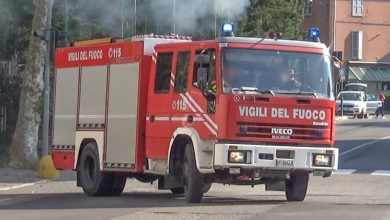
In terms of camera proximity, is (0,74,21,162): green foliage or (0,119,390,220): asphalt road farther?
(0,74,21,162): green foliage

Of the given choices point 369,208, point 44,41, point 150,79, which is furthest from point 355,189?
point 44,41

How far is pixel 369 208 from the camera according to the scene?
16375 millimetres

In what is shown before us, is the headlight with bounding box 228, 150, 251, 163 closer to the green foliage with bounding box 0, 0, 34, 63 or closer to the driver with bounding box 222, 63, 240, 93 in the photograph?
the driver with bounding box 222, 63, 240, 93

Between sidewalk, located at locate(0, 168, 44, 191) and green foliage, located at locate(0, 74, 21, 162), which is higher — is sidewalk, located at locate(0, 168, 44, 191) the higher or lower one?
the lower one

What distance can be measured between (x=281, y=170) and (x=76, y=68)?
18.5ft

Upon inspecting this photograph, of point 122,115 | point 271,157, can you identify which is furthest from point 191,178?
point 122,115

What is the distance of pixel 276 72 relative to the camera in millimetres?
16172

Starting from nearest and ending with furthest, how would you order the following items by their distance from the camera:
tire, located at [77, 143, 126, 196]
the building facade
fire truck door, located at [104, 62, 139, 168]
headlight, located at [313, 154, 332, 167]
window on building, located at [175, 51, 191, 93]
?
headlight, located at [313, 154, 332, 167], window on building, located at [175, 51, 191, 93], fire truck door, located at [104, 62, 139, 168], tire, located at [77, 143, 126, 196], the building facade

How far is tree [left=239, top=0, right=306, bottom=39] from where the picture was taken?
34.2 m

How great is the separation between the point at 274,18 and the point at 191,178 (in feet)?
76.3

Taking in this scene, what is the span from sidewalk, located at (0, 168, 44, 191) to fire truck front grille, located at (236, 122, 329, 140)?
7.54 meters

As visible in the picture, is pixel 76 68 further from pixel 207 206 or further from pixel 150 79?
pixel 207 206

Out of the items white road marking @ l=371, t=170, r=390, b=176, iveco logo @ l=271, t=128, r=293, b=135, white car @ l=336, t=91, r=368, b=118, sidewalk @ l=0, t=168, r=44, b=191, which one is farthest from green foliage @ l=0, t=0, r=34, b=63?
white car @ l=336, t=91, r=368, b=118

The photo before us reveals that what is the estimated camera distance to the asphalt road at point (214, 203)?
15.2 m
